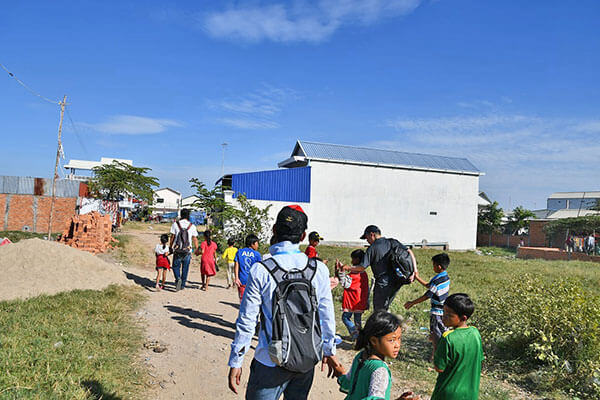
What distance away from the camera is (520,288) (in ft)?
23.1

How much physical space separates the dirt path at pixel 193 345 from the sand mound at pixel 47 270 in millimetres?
1252

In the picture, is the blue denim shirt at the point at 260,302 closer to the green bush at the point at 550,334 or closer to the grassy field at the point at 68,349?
the grassy field at the point at 68,349

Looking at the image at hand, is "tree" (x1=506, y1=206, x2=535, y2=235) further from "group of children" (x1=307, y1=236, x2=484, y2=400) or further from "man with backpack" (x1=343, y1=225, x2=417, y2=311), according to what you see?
"group of children" (x1=307, y1=236, x2=484, y2=400)

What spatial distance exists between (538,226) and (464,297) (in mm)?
36129

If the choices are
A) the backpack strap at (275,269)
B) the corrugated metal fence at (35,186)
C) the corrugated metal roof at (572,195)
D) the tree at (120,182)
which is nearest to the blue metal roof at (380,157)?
the tree at (120,182)

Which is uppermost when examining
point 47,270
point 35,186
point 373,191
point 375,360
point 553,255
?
point 373,191

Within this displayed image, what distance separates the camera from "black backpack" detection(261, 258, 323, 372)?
2.67 meters

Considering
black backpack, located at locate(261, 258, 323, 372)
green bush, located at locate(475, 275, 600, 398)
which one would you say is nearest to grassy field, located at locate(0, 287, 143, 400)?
black backpack, located at locate(261, 258, 323, 372)

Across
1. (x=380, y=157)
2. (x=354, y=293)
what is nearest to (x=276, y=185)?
(x=380, y=157)

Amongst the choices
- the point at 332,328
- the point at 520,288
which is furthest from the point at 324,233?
the point at 332,328

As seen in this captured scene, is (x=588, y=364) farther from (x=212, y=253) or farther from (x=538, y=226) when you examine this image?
(x=538, y=226)

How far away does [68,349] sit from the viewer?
5230mm

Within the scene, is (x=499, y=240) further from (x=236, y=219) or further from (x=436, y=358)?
(x=436, y=358)

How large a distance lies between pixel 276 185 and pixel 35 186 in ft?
47.6
